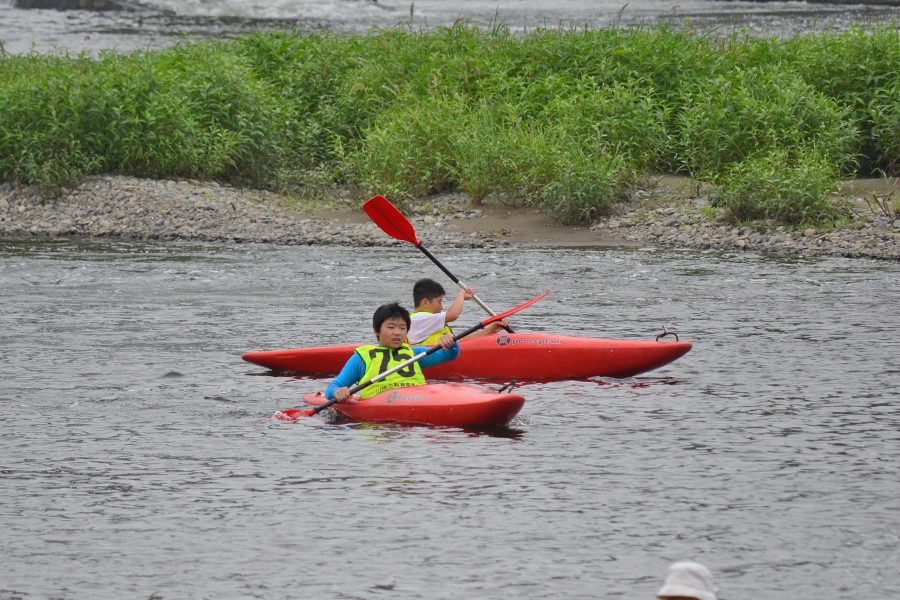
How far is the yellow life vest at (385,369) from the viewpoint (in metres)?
5.98

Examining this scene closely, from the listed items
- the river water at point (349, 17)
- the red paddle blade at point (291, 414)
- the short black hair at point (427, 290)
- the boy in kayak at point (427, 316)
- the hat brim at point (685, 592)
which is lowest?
the red paddle blade at point (291, 414)

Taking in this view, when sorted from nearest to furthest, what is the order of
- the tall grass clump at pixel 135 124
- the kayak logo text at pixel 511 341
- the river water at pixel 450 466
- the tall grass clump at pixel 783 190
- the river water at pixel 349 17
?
the river water at pixel 450 466 < the kayak logo text at pixel 511 341 < the tall grass clump at pixel 783 190 < the tall grass clump at pixel 135 124 < the river water at pixel 349 17

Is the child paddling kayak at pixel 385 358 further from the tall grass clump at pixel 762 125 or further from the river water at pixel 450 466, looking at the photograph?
the tall grass clump at pixel 762 125

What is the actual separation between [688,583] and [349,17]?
30.5 metres

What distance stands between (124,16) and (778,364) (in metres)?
28.8

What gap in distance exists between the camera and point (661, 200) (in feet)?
42.4

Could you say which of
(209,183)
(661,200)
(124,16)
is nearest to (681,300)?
(661,200)

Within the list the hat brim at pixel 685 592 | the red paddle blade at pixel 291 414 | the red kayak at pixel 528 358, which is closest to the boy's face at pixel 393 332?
the red paddle blade at pixel 291 414

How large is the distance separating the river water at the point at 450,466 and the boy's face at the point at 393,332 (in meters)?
0.53

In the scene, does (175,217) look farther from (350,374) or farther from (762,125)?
(350,374)

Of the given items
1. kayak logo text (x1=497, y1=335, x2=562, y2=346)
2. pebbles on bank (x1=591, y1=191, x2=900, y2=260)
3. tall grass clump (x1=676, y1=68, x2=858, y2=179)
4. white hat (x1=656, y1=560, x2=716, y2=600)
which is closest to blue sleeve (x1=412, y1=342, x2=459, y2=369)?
kayak logo text (x1=497, y1=335, x2=562, y2=346)

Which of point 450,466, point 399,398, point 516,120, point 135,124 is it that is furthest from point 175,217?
point 450,466

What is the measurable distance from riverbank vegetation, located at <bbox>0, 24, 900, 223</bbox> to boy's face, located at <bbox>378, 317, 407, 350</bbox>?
265 inches

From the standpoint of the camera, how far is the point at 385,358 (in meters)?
6.03
